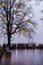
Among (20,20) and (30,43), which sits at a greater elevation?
(20,20)

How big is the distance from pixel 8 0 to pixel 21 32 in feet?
19.5

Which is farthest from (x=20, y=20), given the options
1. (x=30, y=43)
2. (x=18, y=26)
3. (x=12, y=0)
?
(x=30, y=43)

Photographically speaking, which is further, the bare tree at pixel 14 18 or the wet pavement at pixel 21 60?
the bare tree at pixel 14 18

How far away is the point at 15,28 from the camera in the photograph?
123ft

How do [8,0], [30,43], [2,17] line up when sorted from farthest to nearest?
[30,43]
[2,17]
[8,0]

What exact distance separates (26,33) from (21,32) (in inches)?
32.7

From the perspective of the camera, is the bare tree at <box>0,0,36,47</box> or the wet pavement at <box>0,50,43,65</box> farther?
the bare tree at <box>0,0,36,47</box>

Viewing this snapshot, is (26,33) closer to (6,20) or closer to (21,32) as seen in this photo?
(21,32)

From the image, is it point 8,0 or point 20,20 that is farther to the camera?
point 20,20

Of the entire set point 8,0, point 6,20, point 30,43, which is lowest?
point 30,43

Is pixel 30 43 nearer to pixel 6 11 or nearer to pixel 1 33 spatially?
pixel 1 33

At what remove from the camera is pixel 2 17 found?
37.2 meters

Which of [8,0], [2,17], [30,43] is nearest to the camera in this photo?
[8,0]

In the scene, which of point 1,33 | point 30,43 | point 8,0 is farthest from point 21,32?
point 30,43
